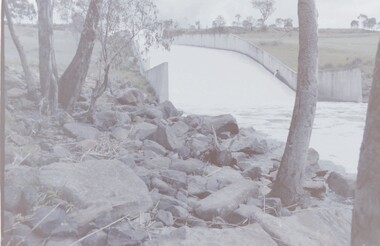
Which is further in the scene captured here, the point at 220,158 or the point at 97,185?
the point at 220,158

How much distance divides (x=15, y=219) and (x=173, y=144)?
12.6 ft

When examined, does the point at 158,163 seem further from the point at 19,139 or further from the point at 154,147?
the point at 19,139

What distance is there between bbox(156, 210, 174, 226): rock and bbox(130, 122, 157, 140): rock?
2.90 meters

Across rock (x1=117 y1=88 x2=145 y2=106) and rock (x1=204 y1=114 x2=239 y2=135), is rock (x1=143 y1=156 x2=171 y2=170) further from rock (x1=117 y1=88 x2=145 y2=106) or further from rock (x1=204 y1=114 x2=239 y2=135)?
rock (x1=117 y1=88 x2=145 y2=106)

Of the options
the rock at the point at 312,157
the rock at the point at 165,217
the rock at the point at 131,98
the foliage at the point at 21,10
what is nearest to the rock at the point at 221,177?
the rock at the point at 312,157

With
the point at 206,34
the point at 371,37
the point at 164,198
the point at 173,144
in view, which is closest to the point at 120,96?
the point at 173,144

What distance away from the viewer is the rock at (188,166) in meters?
6.76

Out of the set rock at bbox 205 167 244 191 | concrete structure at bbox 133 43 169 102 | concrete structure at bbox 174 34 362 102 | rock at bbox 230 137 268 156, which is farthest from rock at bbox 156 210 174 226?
concrete structure at bbox 133 43 169 102

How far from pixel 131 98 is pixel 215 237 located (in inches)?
232

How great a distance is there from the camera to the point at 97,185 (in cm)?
480

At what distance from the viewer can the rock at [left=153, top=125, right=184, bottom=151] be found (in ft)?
25.1

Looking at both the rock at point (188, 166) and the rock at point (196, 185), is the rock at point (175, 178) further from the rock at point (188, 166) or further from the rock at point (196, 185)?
the rock at point (188, 166)

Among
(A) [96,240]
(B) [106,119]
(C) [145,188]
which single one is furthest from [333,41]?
(A) [96,240]

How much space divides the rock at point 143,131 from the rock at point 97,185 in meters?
2.60
